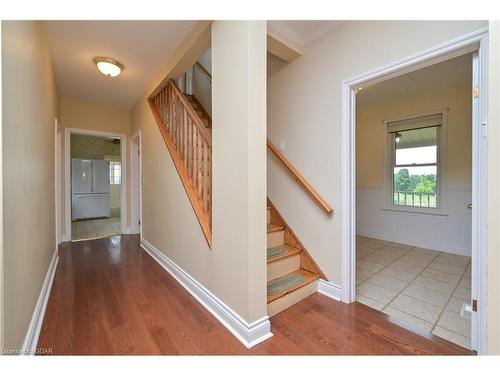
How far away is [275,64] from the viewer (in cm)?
253

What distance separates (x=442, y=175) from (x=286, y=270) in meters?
3.17

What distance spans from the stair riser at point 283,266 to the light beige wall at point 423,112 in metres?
2.87

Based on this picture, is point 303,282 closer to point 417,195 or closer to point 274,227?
point 274,227

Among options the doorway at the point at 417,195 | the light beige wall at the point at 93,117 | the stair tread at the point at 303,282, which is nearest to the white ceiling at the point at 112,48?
the light beige wall at the point at 93,117

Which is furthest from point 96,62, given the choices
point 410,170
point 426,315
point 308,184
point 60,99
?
point 410,170

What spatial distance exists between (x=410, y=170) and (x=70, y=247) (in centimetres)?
593

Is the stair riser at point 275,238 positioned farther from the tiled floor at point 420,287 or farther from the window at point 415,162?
the window at point 415,162

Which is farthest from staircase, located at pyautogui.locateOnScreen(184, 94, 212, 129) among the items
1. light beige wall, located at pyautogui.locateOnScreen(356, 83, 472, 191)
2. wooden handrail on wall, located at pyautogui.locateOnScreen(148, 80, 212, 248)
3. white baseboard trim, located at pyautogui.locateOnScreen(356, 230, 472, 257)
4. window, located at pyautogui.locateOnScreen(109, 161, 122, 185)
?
window, located at pyautogui.locateOnScreen(109, 161, 122, 185)

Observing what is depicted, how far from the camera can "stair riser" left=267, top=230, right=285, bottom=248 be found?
89.5 inches

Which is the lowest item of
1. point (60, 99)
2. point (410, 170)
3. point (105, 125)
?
point (410, 170)

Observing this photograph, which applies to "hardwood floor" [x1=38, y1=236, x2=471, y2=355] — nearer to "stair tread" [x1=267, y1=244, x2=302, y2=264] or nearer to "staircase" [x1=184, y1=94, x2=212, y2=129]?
"stair tread" [x1=267, y1=244, x2=302, y2=264]

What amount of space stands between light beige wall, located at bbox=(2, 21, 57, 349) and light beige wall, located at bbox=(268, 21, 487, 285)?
6.94ft

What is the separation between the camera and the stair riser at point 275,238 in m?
2.27
